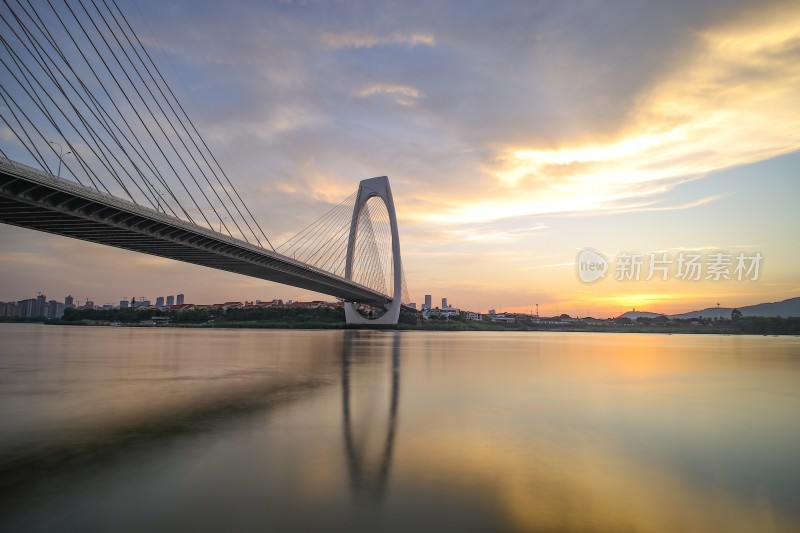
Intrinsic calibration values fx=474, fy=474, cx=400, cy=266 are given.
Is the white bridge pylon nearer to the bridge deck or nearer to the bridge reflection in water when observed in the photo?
the bridge deck

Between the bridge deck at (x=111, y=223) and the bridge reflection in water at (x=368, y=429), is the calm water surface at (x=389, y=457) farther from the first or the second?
the bridge deck at (x=111, y=223)

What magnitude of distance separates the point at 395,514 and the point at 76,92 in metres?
24.3

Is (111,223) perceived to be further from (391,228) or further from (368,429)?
(391,228)

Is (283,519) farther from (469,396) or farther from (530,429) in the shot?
(469,396)

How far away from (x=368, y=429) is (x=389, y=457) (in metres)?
2.14

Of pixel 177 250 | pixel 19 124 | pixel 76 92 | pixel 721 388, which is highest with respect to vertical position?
pixel 76 92

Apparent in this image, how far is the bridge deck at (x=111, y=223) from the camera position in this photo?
65.0 ft

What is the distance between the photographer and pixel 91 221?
945 inches

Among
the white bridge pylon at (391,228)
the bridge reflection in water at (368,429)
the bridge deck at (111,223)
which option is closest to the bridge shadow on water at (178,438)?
the bridge reflection in water at (368,429)

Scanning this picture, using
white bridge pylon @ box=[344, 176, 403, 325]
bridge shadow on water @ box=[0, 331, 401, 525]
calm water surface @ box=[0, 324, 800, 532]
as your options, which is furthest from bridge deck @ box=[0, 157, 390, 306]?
white bridge pylon @ box=[344, 176, 403, 325]

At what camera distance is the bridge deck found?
779 inches

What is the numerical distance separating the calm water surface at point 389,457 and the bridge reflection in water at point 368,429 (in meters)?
0.05

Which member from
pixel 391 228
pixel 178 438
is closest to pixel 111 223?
pixel 178 438

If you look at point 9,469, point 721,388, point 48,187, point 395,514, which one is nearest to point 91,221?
point 48,187
